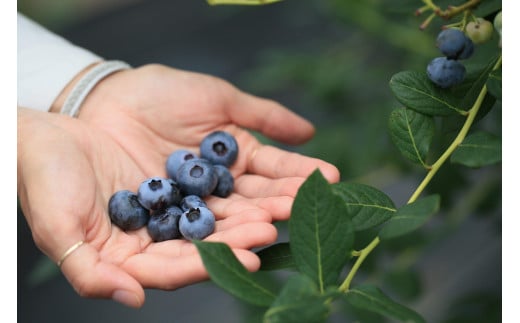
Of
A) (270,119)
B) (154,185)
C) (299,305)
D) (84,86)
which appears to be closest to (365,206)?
(299,305)

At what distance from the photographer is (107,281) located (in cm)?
98

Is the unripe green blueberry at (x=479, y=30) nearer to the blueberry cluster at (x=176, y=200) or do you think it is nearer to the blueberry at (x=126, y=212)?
the blueberry cluster at (x=176, y=200)

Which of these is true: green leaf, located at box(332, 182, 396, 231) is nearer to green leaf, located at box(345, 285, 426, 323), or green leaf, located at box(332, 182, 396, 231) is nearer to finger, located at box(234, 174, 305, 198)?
green leaf, located at box(345, 285, 426, 323)

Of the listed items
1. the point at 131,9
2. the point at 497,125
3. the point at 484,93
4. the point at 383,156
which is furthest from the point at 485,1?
the point at 131,9

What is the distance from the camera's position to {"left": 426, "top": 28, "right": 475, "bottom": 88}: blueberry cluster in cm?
86

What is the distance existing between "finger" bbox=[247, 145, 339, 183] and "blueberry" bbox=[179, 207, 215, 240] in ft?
0.80

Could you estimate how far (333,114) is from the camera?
2.21m

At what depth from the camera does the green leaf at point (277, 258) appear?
84 cm

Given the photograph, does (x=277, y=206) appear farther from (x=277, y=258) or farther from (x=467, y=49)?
(x=467, y=49)

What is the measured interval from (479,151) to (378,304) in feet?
0.77

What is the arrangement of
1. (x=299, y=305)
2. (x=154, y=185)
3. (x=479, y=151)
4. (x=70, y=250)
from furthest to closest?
(x=154, y=185) < (x=70, y=250) < (x=479, y=151) < (x=299, y=305)

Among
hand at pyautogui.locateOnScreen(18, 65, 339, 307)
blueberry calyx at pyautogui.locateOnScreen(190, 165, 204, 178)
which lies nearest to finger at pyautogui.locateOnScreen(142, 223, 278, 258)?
hand at pyautogui.locateOnScreen(18, 65, 339, 307)

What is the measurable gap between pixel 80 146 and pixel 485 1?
34.8 inches

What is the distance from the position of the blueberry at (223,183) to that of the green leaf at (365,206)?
0.58 metres
